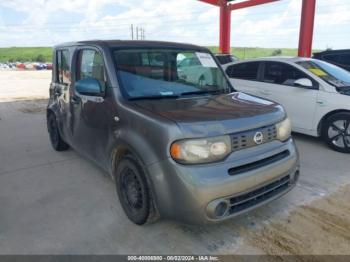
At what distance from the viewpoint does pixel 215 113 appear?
2.57 m

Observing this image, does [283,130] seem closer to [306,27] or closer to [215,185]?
[215,185]

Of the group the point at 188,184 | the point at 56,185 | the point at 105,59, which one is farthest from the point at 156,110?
the point at 56,185

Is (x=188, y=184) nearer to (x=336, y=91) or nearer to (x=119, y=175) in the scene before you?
(x=119, y=175)

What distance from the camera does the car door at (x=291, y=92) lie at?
5289 millimetres

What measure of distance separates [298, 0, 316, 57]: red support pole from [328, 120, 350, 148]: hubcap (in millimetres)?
7626

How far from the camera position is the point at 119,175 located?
3.03 meters

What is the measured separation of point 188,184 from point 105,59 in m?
1.62

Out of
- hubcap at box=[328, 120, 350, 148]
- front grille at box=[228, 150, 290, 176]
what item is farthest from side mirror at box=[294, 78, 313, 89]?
front grille at box=[228, 150, 290, 176]

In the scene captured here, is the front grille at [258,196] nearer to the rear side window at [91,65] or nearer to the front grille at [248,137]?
the front grille at [248,137]

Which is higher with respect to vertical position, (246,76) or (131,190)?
(246,76)

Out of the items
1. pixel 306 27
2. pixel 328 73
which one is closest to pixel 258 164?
pixel 328 73

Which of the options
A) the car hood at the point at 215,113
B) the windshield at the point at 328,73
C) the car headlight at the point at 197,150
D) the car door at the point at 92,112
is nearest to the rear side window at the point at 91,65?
the car door at the point at 92,112

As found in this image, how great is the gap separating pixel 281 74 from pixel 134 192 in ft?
13.4

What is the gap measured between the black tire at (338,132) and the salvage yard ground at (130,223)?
0.57 m
